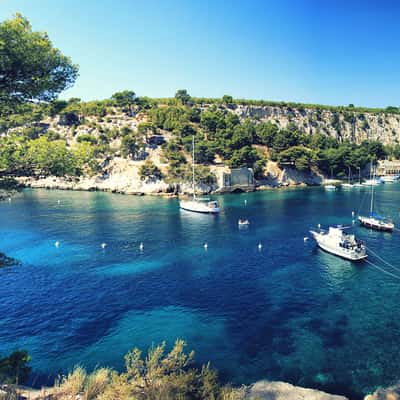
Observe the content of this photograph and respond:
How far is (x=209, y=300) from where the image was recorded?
93.6ft

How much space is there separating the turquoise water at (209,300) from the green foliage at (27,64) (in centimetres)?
1657

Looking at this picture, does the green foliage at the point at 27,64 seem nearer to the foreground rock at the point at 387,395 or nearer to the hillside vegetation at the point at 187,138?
the foreground rock at the point at 387,395

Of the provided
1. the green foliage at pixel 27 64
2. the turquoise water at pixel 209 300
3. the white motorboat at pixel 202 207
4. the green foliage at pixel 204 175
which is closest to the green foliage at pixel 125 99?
the green foliage at pixel 204 175

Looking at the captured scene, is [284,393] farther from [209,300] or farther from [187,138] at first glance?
[187,138]

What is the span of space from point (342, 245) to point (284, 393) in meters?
27.3

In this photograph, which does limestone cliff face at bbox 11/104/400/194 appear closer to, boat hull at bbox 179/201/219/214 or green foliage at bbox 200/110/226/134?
green foliage at bbox 200/110/226/134

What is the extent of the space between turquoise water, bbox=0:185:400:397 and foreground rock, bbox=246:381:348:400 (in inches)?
64.7

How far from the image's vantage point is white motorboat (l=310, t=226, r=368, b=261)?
3822 centimetres

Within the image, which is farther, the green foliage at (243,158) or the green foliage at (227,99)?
the green foliage at (227,99)

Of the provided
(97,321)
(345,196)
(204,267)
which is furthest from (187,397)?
(345,196)

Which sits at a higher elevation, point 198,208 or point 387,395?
point 198,208

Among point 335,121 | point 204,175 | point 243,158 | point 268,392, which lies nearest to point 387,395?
point 268,392

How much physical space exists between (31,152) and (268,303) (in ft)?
75.1

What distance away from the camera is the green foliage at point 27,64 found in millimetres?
12281
